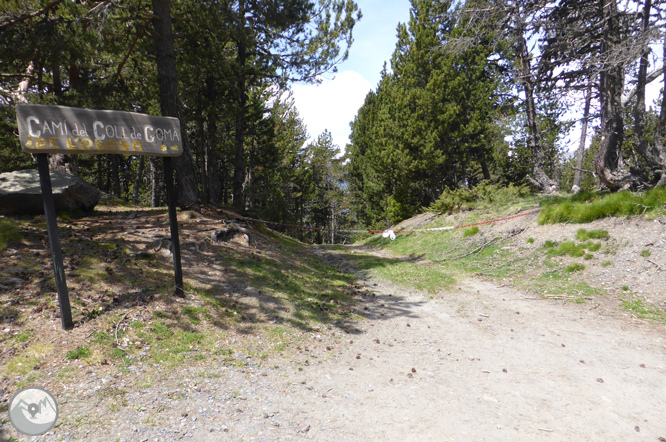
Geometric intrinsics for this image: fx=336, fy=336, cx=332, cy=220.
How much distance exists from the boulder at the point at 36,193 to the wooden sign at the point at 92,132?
4.86 meters

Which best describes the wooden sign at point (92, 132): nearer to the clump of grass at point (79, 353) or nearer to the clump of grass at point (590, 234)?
the clump of grass at point (79, 353)

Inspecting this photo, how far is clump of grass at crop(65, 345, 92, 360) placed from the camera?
13.3 feet

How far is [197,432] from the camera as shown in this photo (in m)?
3.21

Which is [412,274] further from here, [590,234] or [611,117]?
[611,117]

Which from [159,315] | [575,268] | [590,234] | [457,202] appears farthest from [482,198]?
[159,315]

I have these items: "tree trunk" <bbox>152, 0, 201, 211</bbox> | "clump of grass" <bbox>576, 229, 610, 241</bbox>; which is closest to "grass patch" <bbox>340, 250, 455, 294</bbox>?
"clump of grass" <bbox>576, 229, 610, 241</bbox>

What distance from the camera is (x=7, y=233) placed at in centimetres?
668

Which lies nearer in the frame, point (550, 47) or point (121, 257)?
point (121, 257)

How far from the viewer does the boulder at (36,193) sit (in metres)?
7.93

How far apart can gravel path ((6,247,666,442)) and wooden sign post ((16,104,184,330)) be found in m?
2.02

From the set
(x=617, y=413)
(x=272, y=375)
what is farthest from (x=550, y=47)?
(x=272, y=375)

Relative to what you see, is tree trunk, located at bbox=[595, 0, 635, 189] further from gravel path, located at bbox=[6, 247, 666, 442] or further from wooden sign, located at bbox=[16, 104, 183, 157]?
wooden sign, located at bbox=[16, 104, 183, 157]

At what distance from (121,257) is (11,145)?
16253 mm

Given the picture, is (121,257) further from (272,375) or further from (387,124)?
(387,124)
